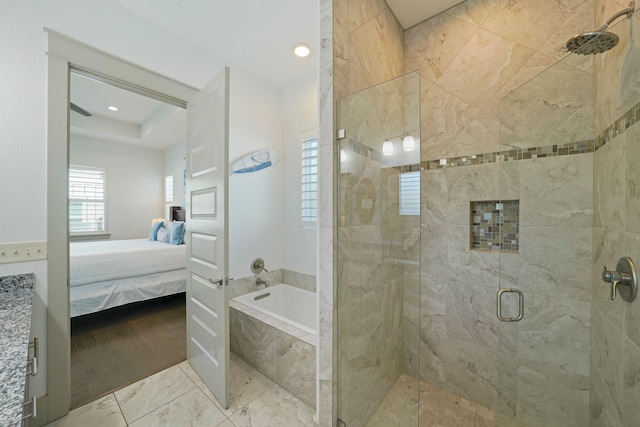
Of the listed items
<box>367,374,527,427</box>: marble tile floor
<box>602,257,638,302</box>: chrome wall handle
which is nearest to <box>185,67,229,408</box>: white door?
<box>367,374,527,427</box>: marble tile floor

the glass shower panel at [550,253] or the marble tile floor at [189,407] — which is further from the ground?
the glass shower panel at [550,253]

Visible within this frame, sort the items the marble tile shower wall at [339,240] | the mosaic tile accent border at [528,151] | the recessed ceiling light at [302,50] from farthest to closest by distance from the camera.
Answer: the recessed ceiling light at [302,50] < the marble tile shower wall at [339,240] < the mosaic tile accent border at [528,151]

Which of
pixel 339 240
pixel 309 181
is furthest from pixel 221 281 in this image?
pixel 309 181

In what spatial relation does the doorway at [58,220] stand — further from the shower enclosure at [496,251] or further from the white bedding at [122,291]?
the shower enclosure at [496,251]

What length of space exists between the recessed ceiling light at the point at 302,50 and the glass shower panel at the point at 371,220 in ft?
3.95

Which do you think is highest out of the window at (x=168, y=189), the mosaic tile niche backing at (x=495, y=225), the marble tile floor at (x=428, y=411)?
the window at (x=168, y=189)

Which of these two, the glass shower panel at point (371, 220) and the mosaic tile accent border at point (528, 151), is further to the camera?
the glass shower panel at point (371, 220)

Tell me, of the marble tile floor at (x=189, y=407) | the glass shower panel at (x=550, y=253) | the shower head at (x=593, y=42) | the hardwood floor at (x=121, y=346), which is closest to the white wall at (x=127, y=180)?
the hardwood floor at (x=121, y=346)

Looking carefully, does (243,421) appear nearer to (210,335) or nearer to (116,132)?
(210,335)

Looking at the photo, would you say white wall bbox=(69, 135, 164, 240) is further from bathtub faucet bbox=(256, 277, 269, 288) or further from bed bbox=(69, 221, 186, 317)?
bathtub faucet bbox=(256, 277, 269, 288)

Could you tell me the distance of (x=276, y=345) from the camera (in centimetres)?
185

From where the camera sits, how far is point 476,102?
67.4 inches

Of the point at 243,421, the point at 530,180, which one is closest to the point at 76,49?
the point at 243,421

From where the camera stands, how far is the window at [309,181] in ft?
8.89
